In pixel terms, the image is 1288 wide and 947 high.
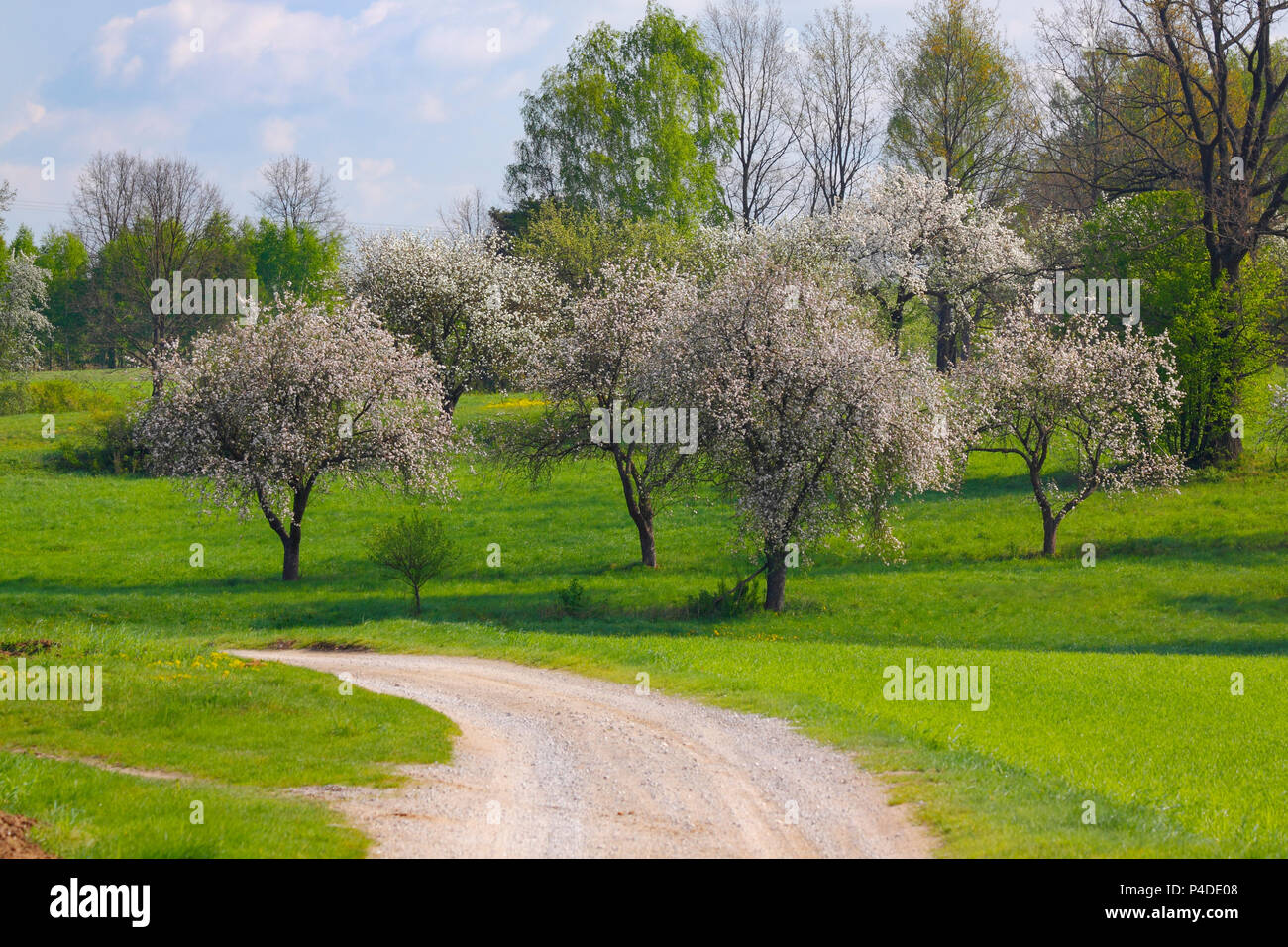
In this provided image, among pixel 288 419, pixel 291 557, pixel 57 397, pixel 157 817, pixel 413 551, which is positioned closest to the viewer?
pixel 157 817

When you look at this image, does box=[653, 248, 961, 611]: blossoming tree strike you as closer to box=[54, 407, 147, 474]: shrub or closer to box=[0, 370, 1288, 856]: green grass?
box=[0, 370, 1288, 856]: green grass

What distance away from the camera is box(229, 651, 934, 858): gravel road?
1294 centimetres

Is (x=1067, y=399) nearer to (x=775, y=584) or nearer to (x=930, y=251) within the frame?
(x=775, y=584)

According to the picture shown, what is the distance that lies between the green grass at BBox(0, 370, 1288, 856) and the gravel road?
863 mm

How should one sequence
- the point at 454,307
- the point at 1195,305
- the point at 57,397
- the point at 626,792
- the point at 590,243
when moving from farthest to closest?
1. the point at 57,397
2. the point at 590,243
3. the point at 454,307
4. the point at 1195,305
5. the point at 626,792

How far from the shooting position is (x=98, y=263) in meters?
108

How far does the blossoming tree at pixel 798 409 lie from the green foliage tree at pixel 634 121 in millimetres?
42064

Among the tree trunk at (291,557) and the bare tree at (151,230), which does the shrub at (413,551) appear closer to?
the tree trunk at (291,557)

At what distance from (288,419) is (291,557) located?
6.06m

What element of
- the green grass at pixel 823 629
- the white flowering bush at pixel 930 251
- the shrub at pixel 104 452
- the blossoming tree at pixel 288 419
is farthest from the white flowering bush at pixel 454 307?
the white flowering bush at pixel 930 251

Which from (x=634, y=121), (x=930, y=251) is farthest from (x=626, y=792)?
(x=634, y=121)

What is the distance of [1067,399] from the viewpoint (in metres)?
43.5

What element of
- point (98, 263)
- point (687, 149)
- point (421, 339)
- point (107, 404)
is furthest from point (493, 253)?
point (98, 263)

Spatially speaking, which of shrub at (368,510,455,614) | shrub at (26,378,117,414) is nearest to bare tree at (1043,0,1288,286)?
shrub at (368,510,455,614)
